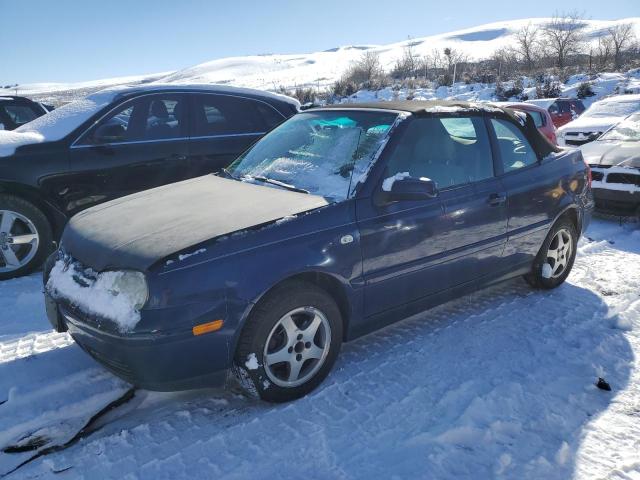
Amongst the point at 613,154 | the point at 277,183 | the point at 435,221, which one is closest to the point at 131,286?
the point at 277,183

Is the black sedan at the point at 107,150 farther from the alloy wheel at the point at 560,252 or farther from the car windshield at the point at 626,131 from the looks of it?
the car windshield at the point at 626,131

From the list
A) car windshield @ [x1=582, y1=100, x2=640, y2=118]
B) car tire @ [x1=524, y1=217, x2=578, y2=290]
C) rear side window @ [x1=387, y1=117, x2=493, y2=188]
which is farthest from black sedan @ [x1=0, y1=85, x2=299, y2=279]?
car windshield @ [x1=582, y1=100, x2=640, y2=118]

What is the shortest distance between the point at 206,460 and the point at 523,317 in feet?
8.79

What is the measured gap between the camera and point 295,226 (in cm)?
276

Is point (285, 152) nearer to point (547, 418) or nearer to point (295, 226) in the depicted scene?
point (295, 226)

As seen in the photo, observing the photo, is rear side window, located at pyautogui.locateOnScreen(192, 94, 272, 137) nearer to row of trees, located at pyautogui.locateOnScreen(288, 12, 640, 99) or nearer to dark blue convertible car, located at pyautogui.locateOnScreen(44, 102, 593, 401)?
dark blue convertible car, located at pyautogui.locateOnScreen(44, 102, 593, 401)

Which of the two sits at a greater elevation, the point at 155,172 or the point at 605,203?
the point at 155,172

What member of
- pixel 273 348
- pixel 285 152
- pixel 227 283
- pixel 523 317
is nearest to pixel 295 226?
pixel 227 283

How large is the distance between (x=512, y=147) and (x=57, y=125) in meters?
4.28

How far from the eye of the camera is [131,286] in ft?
A: 8.10

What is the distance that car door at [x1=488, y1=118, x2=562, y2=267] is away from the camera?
392cm

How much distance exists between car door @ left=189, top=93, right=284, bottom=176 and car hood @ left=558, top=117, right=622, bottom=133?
8319mm

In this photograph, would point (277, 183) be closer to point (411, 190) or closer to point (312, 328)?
point (411, 190)

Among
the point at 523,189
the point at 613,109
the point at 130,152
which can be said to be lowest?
the point at 613,109
